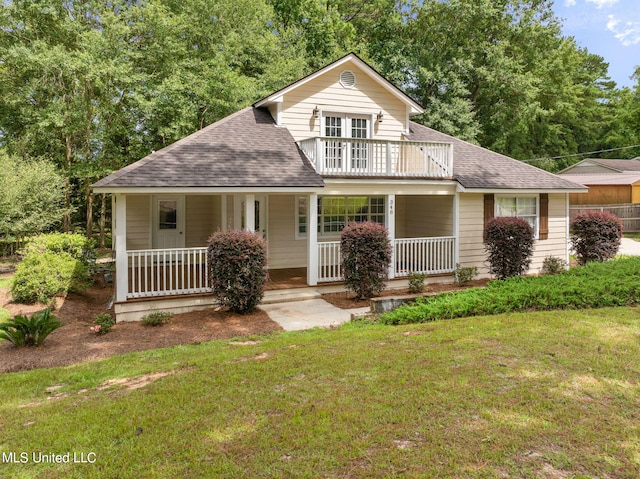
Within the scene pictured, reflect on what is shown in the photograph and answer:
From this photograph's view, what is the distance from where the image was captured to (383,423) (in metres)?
3.92

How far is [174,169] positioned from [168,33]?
14.7m

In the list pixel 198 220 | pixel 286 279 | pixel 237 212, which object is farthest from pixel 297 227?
pixel 198 220

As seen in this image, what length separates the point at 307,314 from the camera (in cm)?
977

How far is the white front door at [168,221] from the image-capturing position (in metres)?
14.2

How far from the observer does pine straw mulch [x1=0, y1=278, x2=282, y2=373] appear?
7121 mm

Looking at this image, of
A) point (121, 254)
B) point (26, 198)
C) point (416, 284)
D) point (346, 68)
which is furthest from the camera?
point (26, 198)

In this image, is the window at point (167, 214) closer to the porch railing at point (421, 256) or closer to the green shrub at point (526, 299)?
the porch railing at point (421, 256)

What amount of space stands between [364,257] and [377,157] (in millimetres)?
3357

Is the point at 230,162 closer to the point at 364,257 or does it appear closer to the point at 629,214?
the point at 364,257

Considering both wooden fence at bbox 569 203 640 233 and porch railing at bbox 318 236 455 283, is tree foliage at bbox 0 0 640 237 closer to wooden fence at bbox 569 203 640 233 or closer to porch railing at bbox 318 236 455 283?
wooden fence at bbox 569 203 640 233

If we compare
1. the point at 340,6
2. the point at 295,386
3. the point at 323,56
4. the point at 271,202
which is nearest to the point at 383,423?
the point at 295,386

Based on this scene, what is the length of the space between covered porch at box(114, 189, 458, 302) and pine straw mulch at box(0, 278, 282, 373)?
85.2 inches

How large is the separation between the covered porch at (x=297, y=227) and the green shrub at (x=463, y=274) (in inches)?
8.3

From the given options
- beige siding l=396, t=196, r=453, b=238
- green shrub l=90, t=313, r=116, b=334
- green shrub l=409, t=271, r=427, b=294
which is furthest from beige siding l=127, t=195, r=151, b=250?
beige siding l=396, t=196, r=453, b=238
